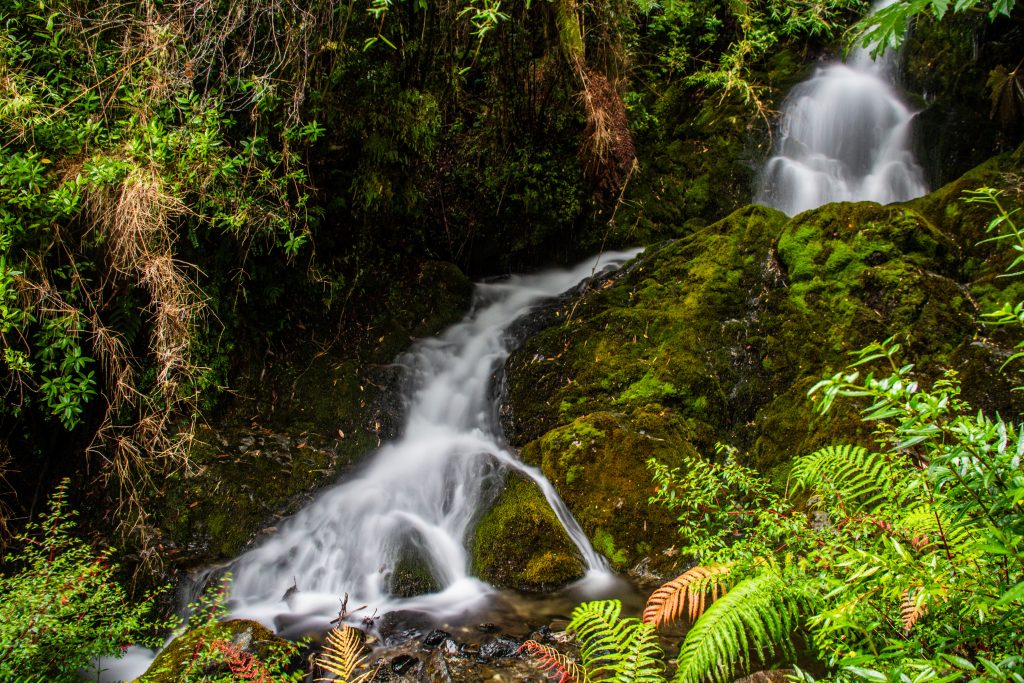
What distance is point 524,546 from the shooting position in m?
4.15

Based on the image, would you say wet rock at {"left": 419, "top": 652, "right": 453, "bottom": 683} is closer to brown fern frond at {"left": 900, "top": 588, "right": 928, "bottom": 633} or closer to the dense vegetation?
the dense vegetation

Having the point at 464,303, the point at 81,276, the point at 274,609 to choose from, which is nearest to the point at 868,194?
the point at 464,303

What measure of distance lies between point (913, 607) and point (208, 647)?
9.78ft

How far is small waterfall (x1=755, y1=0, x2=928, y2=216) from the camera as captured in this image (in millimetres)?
6965

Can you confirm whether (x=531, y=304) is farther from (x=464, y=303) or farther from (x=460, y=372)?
(x=460, y=372)

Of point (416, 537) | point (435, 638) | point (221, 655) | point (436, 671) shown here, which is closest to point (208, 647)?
point (221, 655)

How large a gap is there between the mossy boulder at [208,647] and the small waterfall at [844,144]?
7158 mm

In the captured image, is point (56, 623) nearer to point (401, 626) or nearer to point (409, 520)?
point (401, 626)

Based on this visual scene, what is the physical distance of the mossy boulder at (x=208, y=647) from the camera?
2727 millimetres

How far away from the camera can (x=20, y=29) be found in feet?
15.3

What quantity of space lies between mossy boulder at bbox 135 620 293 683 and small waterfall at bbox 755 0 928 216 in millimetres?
7158

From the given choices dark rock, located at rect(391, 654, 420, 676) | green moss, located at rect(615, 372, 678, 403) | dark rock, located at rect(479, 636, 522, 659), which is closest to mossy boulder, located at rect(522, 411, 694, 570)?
green moss, located at rect(615, 372, 678, 403)

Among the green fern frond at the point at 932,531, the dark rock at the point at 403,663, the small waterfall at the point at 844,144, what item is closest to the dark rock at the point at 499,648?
the dark rock at the point at 403,663

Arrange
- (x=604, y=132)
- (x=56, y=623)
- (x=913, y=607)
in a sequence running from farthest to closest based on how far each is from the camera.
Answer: (x=604, y=132) < (x=56, y=623) < (x=913, y=607)
